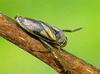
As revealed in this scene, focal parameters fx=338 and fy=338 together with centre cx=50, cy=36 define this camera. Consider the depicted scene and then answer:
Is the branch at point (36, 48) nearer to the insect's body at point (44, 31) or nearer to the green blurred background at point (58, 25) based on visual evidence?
the insect's body at point (44, 31)

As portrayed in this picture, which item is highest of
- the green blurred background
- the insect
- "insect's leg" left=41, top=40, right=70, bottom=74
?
the insect

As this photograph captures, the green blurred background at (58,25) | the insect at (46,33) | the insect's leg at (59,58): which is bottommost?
the green blurred background at (58,25)

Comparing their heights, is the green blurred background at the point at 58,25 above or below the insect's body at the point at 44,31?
below

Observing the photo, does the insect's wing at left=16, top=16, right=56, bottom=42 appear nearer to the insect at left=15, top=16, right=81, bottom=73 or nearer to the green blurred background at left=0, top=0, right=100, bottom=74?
the insect at left=15, top=16, right=81, bottom=73

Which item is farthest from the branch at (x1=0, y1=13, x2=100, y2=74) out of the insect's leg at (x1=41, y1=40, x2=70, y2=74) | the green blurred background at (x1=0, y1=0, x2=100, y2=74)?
the green blurred background at (x1=0, y1=0, x2=100, y2=74)

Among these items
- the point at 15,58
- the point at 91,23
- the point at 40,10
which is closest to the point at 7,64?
the point at 15,58

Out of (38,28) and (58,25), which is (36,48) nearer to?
(38,28)

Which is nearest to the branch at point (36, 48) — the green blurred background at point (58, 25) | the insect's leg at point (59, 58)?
the insect's leg at point (59, 58)
